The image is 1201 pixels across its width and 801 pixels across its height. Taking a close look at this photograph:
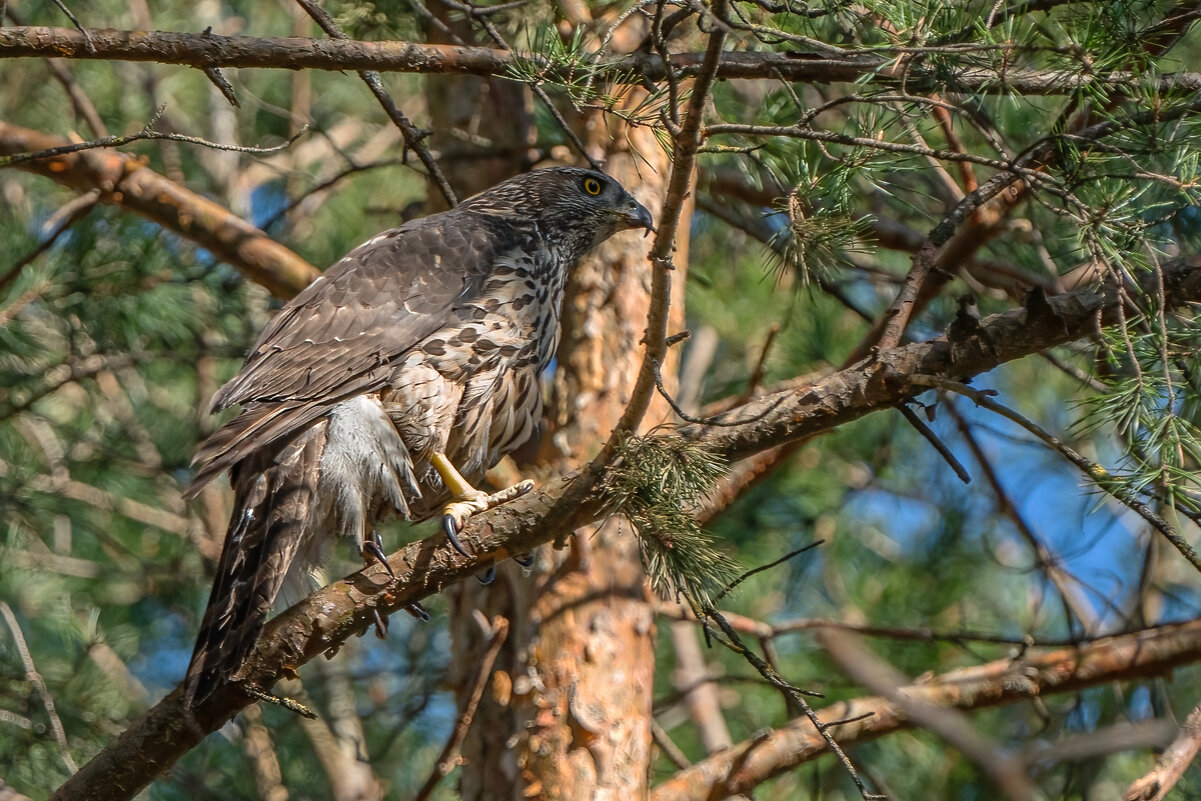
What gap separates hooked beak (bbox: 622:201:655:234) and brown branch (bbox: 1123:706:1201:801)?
7.43ft

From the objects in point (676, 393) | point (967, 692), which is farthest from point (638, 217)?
point (967, 692)

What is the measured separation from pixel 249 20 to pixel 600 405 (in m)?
6.48

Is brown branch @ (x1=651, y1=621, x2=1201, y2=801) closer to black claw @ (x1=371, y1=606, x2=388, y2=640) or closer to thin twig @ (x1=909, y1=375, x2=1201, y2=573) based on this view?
black claw @ (x1=371, y1=606, x2=388, y2=640)

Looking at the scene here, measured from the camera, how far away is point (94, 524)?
23.4ft

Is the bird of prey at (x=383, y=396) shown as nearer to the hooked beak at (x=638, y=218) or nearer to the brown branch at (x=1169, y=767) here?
the hooked beak at (x=638, y=218)

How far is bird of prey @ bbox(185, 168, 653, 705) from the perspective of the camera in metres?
3.40

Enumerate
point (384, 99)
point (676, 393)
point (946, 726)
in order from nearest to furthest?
1. point (946, 726)
2. point (384, 99)
3. point (676, 393)

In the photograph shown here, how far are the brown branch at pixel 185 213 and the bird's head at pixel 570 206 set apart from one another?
2.40 ft

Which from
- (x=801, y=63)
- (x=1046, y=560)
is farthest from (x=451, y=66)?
(x=1046, y=560)

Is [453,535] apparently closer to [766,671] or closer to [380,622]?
[380,622]

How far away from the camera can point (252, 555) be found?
3371 millimetres

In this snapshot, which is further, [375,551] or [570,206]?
[570,206]

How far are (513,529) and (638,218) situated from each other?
155 cm

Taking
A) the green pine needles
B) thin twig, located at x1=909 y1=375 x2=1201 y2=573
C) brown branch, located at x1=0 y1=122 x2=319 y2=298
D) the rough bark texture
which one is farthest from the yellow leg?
thin twig, located at x1=909 y1=375 x2=1201 y2=573
